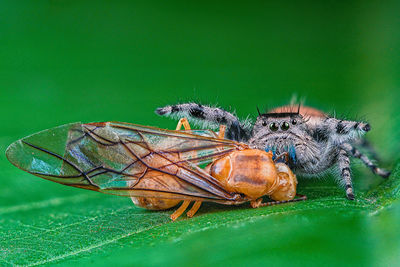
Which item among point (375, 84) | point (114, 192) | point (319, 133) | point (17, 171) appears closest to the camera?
point (114, 192)

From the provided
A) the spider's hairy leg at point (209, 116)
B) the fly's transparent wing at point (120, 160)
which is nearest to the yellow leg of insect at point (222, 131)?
the spider's hairy leg at point (209, 116)

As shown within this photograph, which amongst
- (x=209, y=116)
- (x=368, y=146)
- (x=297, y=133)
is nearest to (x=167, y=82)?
(x=209, y=116)

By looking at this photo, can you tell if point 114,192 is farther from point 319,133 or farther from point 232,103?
point 232,103

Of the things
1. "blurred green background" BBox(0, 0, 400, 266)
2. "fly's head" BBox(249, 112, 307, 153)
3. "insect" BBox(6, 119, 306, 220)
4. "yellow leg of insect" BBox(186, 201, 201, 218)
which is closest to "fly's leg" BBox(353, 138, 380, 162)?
"blurred green background" BBox(0, 0, 400, 266)

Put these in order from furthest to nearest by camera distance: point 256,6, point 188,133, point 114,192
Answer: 1. point 256,6
2. point 188,133
3. point 114,192

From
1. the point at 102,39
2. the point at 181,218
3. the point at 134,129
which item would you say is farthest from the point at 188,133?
the point at 102,39

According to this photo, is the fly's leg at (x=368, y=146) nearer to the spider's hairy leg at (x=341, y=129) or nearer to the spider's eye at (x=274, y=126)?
the spider's hairy leg at (x=341, y=129)

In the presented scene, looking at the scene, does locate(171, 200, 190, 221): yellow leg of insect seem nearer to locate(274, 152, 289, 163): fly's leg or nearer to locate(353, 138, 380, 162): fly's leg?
locate(274, 152, 289, 163): fly's leg

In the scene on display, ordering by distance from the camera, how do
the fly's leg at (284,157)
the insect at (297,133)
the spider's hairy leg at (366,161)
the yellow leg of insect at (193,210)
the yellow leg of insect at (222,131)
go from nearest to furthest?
the yellow leg of insect at (193,210)
the spider's hairy leg at (366,161)
the fly's leg at (284,157)
the insect at (297,133)
the yellow leg of insect at (222,131)

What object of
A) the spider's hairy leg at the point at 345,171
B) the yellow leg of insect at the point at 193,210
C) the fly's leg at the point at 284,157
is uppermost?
the fly's leg at the point at 284,157
